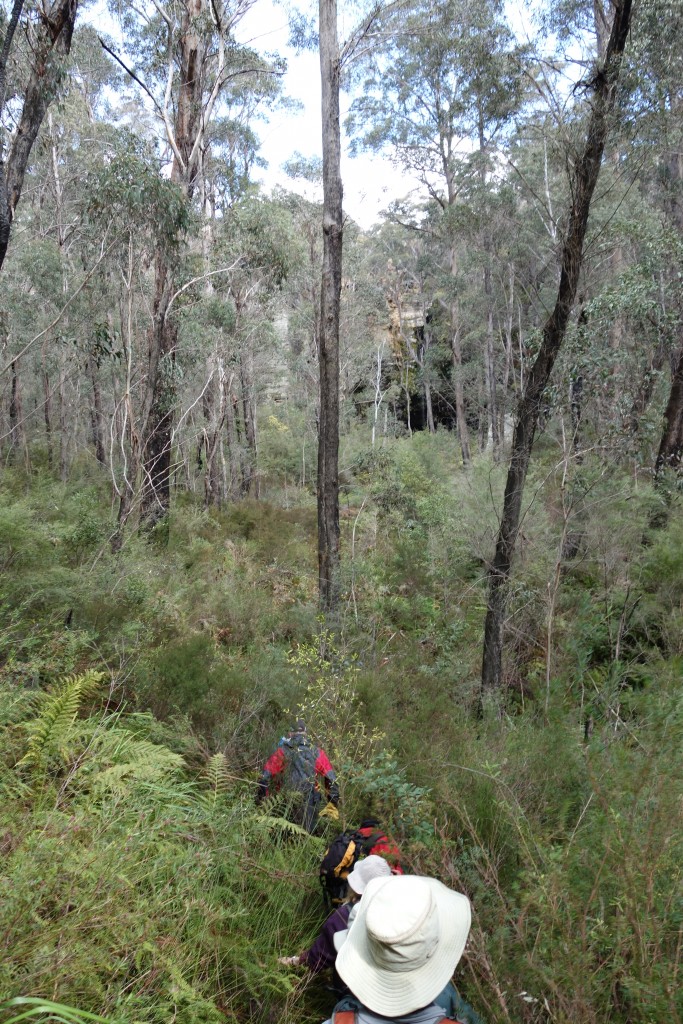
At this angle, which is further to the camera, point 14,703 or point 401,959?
point 14,703

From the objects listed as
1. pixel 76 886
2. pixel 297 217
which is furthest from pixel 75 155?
pixel 76 886

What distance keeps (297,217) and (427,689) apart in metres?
20.7

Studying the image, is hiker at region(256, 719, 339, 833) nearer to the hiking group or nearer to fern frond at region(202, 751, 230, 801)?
fern frond at region(202, 751, 230, 801)

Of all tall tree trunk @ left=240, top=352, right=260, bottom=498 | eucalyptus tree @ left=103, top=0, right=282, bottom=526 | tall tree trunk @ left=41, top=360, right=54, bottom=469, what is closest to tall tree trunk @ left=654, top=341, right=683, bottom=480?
eucalyptus tree @ left=103, top=0, right=282, bottom=526

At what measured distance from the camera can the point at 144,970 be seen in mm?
2307

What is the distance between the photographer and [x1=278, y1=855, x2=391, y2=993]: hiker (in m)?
2.62

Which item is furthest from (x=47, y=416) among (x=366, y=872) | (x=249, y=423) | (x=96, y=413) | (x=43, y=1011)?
(x=43, y=1011)

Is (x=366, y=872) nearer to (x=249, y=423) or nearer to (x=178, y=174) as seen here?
(x=178, y=174)

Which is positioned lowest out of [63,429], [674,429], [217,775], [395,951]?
[217,775]

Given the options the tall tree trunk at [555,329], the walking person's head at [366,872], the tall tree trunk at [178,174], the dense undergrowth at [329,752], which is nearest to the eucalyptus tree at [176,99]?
the tall tree trunk at [178,174]

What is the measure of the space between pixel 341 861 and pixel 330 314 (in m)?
6.76

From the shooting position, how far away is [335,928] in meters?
2.65

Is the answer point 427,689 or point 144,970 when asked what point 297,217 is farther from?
point 144,970

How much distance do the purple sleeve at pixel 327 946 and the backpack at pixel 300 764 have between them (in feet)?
3.24
